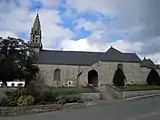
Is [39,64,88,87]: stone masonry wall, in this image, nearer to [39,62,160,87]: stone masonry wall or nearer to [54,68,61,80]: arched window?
[39,62,160,87]: stone masonry wall

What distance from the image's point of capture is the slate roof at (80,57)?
5722cm

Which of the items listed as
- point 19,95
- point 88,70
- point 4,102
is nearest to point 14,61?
point 88,70

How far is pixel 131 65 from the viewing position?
2259 inches

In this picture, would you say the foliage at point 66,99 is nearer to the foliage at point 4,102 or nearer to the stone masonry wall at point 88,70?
the foliage at point 4,102

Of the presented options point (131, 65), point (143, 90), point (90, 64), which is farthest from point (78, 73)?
point (143, 90)

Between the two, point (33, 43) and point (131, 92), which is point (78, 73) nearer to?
point (33, 43)

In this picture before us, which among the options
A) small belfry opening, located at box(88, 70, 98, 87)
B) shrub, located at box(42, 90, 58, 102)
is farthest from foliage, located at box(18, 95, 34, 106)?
small belfry opening, located at box(88, 70, 98, 87)

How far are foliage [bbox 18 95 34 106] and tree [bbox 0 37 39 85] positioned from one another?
2286 cm

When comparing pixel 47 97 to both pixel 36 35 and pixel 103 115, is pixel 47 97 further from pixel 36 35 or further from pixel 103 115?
pixel 36 35

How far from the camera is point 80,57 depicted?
2382 inches

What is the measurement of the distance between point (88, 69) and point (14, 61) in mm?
18157

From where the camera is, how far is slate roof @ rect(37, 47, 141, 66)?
57.2 metres

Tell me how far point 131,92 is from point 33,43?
1319 inches

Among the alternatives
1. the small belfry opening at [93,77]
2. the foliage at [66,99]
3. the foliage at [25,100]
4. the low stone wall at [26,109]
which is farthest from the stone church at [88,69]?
the low stone wall at [26,109]
